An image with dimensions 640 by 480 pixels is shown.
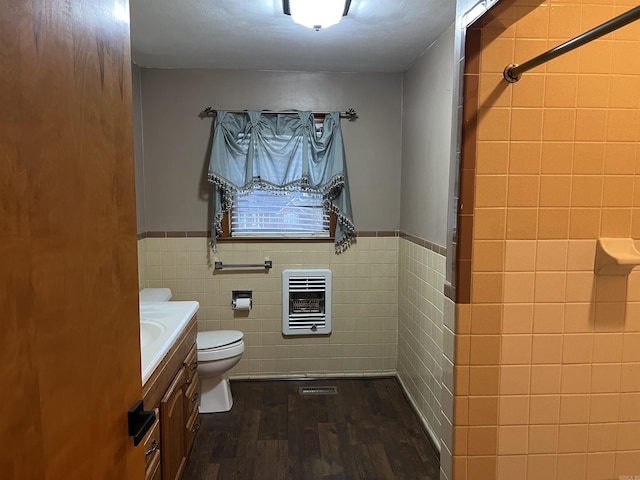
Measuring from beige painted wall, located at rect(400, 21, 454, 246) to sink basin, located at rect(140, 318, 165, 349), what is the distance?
61.1 inches

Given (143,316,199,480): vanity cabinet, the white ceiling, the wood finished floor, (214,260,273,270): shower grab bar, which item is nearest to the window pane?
(214,260,273,270): shower grab bar

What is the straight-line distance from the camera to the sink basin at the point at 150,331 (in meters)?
2.15

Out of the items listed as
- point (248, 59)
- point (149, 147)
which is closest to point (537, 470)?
point (248, 59)

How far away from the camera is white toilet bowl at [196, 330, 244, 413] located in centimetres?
301

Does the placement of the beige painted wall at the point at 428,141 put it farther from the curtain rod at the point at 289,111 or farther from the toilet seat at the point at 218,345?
the toilet seat at the point at 218,345

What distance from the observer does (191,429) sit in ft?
8.45

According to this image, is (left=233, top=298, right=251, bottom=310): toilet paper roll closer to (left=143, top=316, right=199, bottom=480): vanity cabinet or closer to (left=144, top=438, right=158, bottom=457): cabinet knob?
(left=143, top=316, right=199, bottom=480): vanity cabinet

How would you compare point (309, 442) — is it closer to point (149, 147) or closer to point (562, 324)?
point (562, 324)

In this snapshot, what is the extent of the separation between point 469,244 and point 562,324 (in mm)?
391

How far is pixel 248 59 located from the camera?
10.4 feet

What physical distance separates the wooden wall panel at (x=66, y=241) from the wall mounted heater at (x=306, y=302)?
2507 millimetres

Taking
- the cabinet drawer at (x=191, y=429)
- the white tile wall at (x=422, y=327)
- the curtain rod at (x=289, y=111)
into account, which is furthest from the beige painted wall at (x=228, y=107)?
the cabinet drawer at (x=191, y=429)

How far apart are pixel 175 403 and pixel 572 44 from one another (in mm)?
2042

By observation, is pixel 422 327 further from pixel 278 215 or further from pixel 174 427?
pixel 174 427
